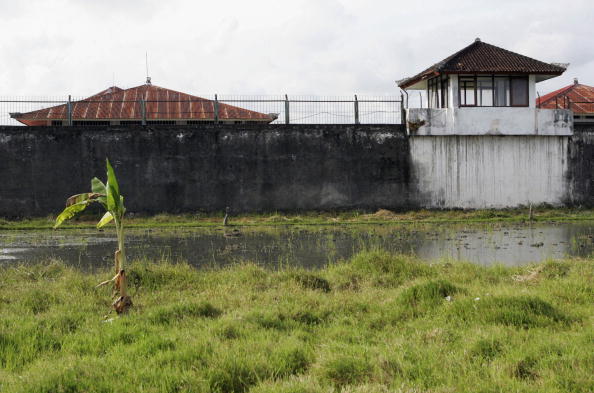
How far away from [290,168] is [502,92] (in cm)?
908

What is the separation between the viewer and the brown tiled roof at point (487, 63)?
2359 cm

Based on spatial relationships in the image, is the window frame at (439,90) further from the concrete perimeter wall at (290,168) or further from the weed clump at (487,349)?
the weed clump at (487,349)

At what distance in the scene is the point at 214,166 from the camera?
23.7 meters

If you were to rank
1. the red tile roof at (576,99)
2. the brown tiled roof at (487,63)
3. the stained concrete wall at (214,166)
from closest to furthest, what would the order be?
the stained concrete wall at (214,166) < the brown tiled roof at (487,63) < the red tile roof at (576,99)

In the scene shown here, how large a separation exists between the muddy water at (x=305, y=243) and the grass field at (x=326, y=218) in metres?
1.76

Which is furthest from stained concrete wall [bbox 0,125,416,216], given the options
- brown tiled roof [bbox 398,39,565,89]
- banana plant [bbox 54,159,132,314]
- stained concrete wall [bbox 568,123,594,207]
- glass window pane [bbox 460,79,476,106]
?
banana plant [bbox 54,159,132,314]

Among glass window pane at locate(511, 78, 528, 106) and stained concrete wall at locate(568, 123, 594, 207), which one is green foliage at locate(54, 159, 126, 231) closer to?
glass window pane at locate(511, 78, 528, 106)

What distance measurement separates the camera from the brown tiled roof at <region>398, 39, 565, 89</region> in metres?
23.6

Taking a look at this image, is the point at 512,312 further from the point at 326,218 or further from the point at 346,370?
the point at 326,218

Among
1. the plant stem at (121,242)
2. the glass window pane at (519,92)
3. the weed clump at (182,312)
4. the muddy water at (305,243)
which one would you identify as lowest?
the muddy water at (305,243)

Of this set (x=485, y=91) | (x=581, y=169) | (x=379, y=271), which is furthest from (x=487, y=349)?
(x=581, y=169)

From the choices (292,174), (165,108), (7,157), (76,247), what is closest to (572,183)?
(292,174)

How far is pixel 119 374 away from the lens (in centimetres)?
480

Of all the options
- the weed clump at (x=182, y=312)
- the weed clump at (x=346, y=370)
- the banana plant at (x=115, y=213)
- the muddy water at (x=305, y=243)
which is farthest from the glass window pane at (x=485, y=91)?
the weed clump at (x=346, y=370)
